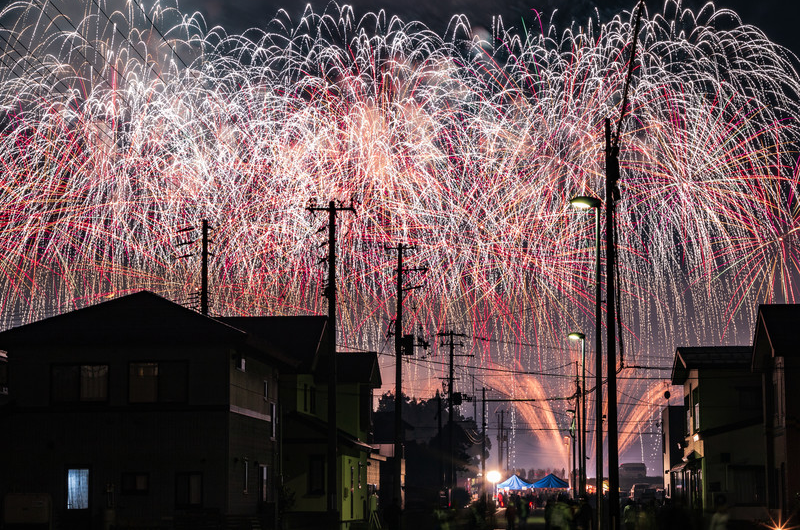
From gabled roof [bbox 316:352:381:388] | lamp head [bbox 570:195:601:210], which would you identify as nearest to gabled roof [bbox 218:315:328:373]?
gabled roof [bbox 316:352:381:388]

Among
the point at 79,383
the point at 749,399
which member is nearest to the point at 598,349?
the point at 79,383

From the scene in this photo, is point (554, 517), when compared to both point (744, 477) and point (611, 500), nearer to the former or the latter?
point (611, 500)

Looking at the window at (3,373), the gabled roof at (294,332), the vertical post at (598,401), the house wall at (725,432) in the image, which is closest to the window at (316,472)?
the gabled roof at (294,332)

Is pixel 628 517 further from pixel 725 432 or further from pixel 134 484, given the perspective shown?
pixel 134 484

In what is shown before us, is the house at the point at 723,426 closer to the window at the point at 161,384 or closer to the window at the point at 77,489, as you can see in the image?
the window at the point at 161,384

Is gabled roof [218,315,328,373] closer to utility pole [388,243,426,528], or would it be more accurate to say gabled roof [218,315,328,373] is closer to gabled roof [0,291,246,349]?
utility pole [388,243,426,528]

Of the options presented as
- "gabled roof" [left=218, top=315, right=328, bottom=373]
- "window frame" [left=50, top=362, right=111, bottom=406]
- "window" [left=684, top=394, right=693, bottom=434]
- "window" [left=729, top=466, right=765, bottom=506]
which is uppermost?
"gabled roof" [left=218, top=315, right=328, bottom=373]
